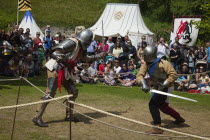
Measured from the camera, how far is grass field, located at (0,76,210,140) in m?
6.77

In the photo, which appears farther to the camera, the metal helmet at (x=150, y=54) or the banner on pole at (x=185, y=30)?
the banner on pole at (x=185, y=30)

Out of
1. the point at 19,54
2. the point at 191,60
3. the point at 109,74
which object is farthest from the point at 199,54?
the point at 19,54

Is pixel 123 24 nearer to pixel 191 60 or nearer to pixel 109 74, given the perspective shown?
pixel 191 60

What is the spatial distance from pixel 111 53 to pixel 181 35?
25.2ft

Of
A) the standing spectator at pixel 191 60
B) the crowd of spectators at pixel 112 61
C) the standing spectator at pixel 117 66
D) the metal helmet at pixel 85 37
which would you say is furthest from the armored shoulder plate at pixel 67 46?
the standing spectator at pixel 191 60

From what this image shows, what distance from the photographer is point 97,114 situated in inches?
331

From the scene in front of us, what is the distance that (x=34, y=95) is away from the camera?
33.2ft

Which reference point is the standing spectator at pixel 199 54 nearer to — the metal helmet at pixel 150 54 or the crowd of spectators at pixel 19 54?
the crowd of spectators at pixel 19 54

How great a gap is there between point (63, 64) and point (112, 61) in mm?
6591

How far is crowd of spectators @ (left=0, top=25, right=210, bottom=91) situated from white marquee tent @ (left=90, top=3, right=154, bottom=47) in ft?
15.0

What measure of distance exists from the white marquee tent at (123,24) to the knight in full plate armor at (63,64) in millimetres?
11802

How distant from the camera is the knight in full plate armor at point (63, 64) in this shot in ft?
23.5

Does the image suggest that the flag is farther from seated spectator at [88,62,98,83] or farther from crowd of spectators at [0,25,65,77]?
seated spectator at [88,62,98,83]

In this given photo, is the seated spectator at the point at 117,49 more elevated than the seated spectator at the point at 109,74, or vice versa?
the seated spectator at the point at 117,49
